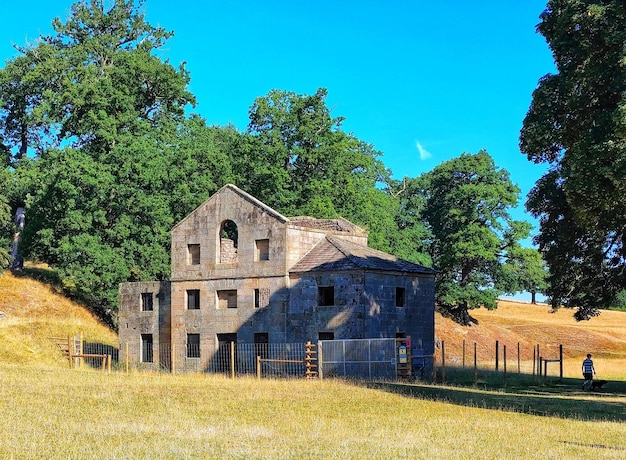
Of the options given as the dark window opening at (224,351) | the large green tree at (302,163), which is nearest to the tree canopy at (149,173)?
the large green tree at (302,163)

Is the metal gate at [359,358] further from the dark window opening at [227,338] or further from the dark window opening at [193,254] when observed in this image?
the dark window opening at [193,254]

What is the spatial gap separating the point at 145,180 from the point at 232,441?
138ft

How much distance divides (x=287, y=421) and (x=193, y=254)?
2800cm

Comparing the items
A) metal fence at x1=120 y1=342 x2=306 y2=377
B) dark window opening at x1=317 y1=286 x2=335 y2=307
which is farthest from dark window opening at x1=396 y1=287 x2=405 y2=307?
metal fence at x1=120 y1=342 x2=306 y2=377

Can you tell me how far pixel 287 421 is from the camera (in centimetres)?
A: 2303

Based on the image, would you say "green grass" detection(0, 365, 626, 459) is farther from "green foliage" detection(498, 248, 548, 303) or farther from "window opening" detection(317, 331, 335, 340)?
"green foliage" detection(498, 248, 548, 303)

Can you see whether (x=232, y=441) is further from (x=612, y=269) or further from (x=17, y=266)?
(x=17, y=266)

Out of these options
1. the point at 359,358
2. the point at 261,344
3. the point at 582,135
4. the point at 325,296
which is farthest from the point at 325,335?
the point at 582,135

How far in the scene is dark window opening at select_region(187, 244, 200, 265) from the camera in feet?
163

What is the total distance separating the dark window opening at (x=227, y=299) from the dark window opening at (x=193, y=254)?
2.91 metres

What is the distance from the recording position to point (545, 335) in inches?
3231

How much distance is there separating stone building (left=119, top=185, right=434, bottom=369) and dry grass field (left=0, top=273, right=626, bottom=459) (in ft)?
25.9

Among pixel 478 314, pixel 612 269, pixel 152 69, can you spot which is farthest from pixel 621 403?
pixel 478 314

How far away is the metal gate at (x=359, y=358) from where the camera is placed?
39.7 m
